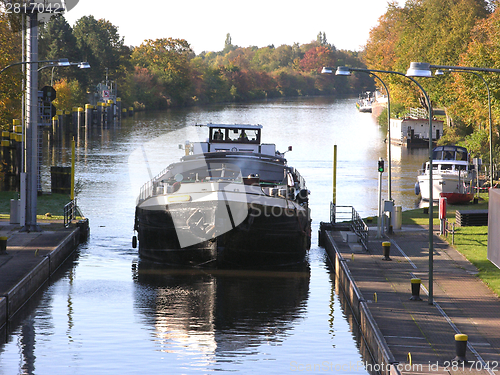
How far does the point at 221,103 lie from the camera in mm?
141375

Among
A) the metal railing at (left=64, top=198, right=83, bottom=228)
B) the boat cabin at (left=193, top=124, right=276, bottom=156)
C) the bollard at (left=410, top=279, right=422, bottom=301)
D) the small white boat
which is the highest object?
the boat cabin at (left=193, top=124, right=276, bottom=156)

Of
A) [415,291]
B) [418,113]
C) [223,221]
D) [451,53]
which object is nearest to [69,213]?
[223,221]

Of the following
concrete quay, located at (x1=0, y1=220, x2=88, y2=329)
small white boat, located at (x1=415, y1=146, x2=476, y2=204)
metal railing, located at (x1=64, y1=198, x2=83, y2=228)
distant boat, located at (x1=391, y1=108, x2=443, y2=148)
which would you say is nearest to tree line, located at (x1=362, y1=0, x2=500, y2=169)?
distant boat, located at (x1=391, y1=108, x2=443, y2=148)

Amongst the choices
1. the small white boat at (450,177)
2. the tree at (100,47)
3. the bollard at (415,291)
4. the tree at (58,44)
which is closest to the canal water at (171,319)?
the bollard at (415,291)

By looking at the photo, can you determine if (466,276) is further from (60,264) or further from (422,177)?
(422,177)

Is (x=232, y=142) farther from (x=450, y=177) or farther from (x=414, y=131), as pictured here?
(x=414, y=131)

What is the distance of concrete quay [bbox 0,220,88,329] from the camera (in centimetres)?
1636

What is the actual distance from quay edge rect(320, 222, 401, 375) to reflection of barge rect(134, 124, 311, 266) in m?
1.71

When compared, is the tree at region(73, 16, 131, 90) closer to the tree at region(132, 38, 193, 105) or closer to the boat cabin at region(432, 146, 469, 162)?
the tree at region(132, 38, 193, 105)

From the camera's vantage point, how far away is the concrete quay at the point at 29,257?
53.7 ft

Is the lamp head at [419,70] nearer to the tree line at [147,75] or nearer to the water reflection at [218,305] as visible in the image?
the water reflection at [218,305]

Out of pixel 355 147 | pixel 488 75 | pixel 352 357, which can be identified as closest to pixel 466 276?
pixel 352 357

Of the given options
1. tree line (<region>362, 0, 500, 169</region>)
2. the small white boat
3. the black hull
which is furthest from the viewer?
tree line (<region>362, 0, 500, 169</region>)

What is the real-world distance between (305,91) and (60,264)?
6434 inches
